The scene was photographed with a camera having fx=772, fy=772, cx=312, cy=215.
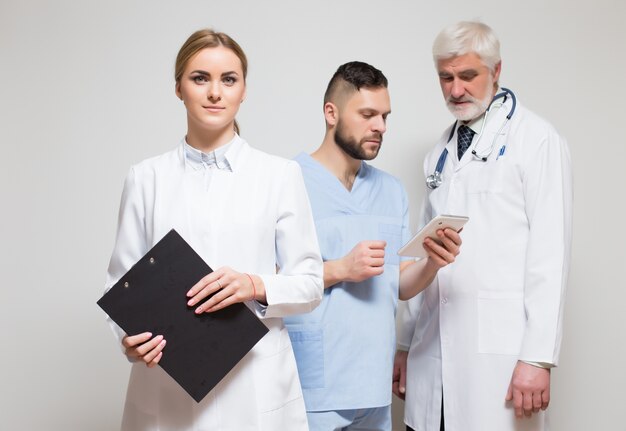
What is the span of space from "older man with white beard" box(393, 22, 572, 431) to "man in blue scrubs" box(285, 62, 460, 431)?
0.45 feet

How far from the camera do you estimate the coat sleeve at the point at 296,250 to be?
5.51 ft

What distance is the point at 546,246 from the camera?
208 cm

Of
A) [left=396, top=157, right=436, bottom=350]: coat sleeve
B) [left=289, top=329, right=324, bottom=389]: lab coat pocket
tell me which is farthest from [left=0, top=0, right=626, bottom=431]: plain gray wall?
[left=289, top=329, right=324, bottom=389]: lab coat pocket

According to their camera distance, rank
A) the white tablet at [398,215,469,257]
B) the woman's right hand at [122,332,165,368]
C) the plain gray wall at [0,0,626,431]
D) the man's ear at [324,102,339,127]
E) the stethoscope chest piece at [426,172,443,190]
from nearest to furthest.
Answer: the woman's right hand at [122,332,165,368] → the white tablet at [398,215,469,257] → the man's ear at [324,102,339,127] → the stethoscope chest piece at [426,172,443,190] → the plain gray wall at [0,0,626,431]

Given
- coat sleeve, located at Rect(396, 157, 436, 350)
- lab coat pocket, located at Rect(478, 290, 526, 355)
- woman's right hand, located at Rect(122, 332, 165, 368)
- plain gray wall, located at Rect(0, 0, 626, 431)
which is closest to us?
woman's right hand, located at Rect(122, 332, 165, 368)

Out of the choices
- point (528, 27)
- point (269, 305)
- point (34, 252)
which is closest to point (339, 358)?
point (269, 305)

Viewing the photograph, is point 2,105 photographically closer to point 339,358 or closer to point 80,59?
point 80,59

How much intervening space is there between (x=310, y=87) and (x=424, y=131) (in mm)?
470

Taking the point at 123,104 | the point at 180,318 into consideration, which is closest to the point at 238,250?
the point at 180,318

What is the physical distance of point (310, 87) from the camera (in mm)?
2959

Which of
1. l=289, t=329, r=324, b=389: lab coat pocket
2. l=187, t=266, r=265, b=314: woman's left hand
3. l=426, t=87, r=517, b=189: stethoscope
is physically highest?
l=426, t=87, r=517, b=189: stethoscope

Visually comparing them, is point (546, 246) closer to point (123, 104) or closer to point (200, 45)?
point (200, 45)

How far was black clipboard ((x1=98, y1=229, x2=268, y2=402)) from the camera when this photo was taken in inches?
61.8

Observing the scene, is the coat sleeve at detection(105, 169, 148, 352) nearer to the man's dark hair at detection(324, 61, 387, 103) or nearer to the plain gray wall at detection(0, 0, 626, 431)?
the man's dark hair at detection(324, 61, 387, 103)
